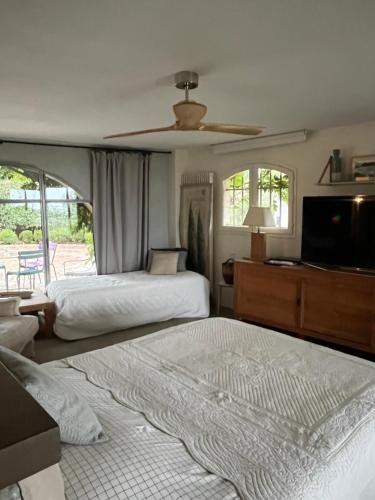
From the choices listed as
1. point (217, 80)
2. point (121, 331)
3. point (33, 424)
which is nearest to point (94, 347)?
point (121, 331)

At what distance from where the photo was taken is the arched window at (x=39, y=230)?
4703 millimetres

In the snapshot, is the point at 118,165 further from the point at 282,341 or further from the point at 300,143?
the point at 282,341

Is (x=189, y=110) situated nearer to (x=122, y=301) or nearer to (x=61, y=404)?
(x=61, y=404)

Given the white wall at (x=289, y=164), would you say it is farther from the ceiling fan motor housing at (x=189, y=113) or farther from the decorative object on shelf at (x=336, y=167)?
the ceiling fan motor housing at (x=189, y=113)

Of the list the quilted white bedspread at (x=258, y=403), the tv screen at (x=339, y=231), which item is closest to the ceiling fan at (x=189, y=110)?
the quilted white bedspread at (x=258, y=403)

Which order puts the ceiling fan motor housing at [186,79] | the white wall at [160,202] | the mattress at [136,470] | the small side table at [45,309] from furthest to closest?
the white wall at [160,202] → the small side table at [45,309] → the ceiling fan motor housing at [186,79] → the mattress at [136,470]

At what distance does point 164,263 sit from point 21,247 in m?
1.88

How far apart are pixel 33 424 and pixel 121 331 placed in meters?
3.95

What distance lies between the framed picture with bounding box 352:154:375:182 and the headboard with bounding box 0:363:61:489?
3.83 m

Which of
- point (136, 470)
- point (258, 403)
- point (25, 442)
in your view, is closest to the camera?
point (25, 442)

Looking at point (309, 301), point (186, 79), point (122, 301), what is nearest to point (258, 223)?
point (309, 301)

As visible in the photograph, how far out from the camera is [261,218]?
4320mm

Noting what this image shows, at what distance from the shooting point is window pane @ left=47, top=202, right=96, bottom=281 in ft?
16.5

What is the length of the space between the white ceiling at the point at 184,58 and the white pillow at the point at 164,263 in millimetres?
2109
